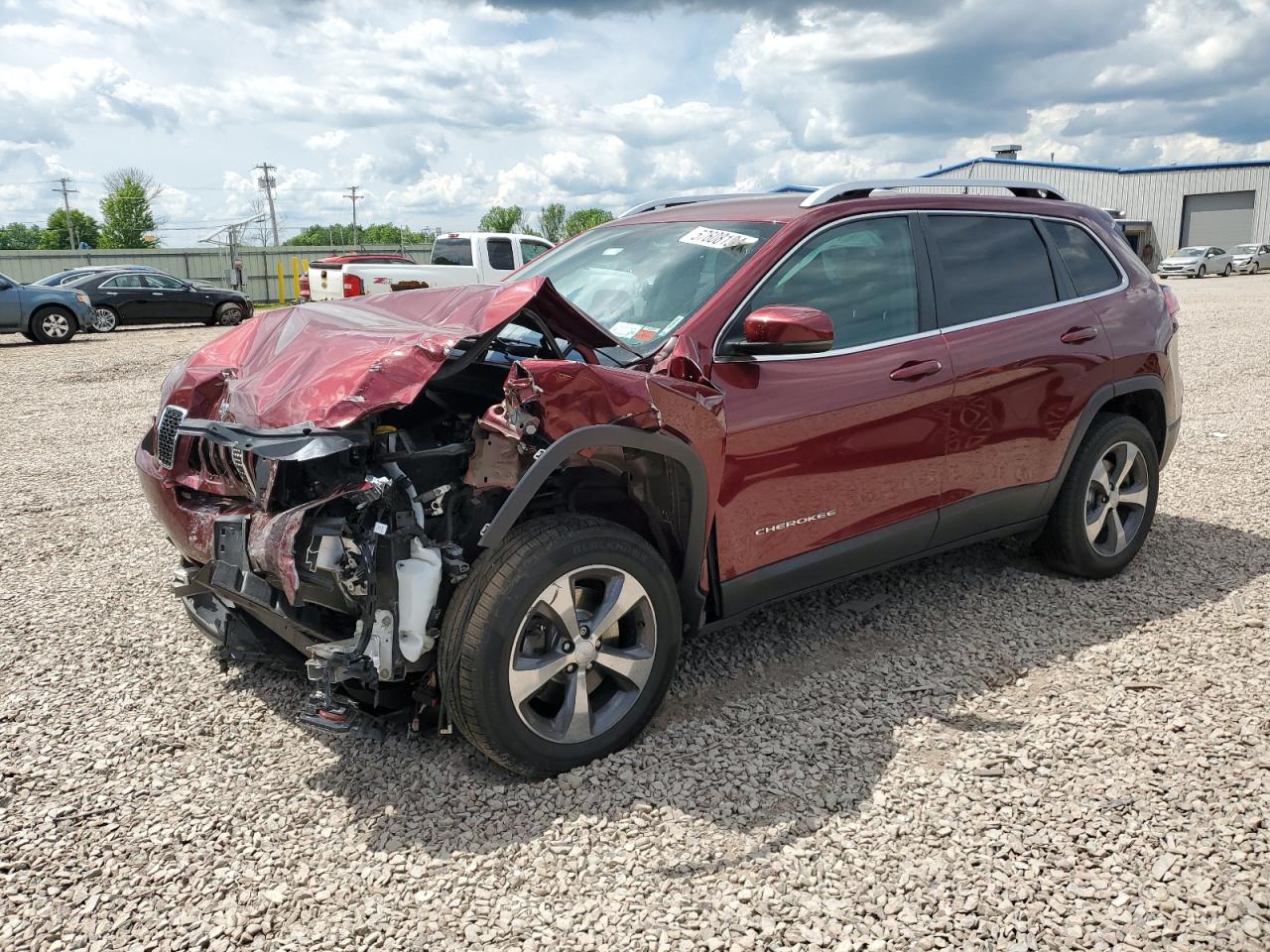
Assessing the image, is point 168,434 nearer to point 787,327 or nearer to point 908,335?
point 787,327

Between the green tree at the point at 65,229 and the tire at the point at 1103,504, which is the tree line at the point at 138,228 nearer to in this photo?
the green tree at the point at 65,229

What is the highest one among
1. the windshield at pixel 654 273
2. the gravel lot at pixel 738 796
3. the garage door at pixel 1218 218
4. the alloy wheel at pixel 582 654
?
the garage door at pixel 1218 218

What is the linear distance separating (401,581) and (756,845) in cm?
129

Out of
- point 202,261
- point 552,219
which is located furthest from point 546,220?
point 202,261

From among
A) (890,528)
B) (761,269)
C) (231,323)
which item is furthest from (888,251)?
(231,323)

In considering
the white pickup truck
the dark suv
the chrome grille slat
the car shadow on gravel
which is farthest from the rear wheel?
the car shadow on gravel

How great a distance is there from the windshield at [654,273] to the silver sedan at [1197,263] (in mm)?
42387

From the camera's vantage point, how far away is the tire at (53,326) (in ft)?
61.7

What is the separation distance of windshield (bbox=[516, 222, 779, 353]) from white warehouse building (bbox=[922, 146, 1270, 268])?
166ft

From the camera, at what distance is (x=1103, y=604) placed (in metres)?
4.62

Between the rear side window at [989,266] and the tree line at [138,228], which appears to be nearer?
the rear side window at [989,266]

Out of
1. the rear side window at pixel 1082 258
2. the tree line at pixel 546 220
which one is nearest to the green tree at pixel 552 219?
the tree line at pixel 546 220

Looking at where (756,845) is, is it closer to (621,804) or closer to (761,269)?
(621,804)

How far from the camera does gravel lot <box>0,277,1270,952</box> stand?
8.21ft
